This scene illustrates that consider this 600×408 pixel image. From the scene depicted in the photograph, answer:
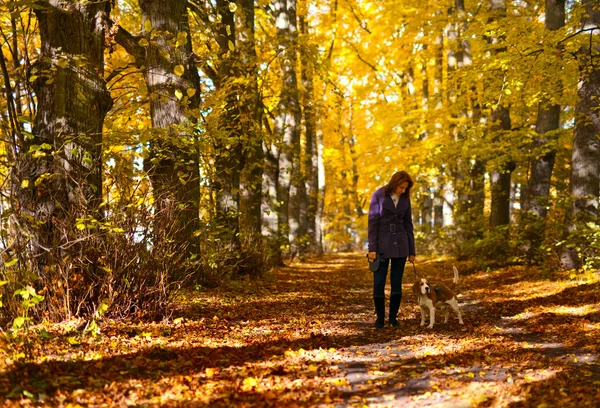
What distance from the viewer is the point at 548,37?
10461mm

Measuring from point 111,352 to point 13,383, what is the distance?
1.11m

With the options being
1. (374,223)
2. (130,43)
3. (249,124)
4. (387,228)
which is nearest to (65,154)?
(130,43)

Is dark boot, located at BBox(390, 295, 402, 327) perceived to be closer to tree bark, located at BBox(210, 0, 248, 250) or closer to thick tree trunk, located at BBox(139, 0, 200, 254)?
thick tree trunk, located at BBox(139, 0, 200, 254)

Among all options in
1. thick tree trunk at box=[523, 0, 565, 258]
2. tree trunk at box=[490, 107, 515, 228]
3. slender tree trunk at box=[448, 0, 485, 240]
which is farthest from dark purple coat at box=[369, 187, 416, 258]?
slender tree trunk at box=[448, 0, 485, 240]

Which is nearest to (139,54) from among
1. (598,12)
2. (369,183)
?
(598,12)

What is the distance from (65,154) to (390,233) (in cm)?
414

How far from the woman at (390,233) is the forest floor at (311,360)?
67 centimetres

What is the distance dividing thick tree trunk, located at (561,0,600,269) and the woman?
5.36 meters

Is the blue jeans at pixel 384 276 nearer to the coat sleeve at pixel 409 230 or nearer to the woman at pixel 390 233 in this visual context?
the woman at pixel 390 233

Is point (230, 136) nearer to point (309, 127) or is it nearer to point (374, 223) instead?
point (374, 223)

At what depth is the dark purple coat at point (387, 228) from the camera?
690cm

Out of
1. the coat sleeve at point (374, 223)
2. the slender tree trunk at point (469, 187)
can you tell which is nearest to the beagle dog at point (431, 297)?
the coat sleeve at point (374, 223)

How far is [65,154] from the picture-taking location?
6.05m

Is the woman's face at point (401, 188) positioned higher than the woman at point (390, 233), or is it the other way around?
the woman's face at point (401, 188)
